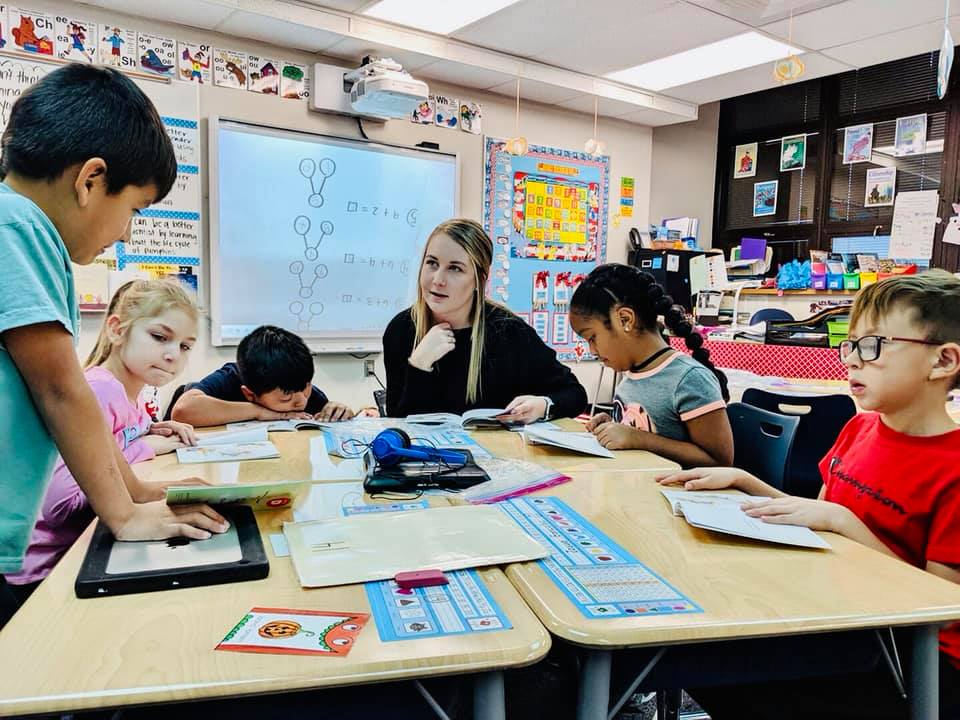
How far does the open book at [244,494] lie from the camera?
879 millimetres

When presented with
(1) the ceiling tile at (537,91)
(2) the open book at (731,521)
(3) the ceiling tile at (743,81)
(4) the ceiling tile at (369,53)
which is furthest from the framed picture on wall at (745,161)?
(2) the open book at (731,521)

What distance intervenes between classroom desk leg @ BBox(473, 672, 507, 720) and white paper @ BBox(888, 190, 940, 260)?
487 centimetres

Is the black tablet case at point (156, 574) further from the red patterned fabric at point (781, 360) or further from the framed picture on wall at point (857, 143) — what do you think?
the framed picture on wall at point (857, 143)

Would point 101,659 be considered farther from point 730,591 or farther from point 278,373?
point 278,373

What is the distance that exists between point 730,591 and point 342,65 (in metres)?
3.65

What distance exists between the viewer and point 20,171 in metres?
0.84

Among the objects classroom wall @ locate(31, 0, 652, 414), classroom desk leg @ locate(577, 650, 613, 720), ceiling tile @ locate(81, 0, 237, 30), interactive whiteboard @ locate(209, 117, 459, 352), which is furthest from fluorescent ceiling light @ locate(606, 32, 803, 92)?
classroom desk leg @ locate(577, 650, 613, 720)

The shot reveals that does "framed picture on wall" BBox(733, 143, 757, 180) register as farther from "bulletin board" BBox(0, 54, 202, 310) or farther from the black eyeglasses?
the black eyeglasses

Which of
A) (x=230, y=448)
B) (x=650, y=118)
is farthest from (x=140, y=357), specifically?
(x=650, y=118)

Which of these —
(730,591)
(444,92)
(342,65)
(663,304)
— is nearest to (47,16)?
(342,65)

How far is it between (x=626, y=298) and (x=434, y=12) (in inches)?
90.4

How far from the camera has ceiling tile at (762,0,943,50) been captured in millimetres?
3135

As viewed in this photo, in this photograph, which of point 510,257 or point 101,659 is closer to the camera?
point 101,659

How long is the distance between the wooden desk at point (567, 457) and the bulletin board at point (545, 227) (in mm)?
2882
